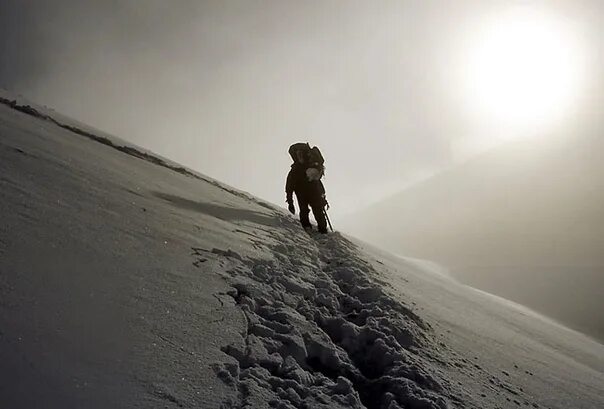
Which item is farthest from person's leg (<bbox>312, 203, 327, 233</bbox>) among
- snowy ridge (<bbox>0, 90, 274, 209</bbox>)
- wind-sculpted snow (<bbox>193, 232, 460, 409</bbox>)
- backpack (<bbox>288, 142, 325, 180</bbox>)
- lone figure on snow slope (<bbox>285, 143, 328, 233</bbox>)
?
wind-sculpted snow (<bbox>193, 232, 460, 409</bbox>)

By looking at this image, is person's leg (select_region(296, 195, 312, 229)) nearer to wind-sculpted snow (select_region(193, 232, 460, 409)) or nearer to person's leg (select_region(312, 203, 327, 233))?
person's leg (select_region(312, 203, 327, 233))

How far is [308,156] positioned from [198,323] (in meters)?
7.86

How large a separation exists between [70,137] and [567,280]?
39.8 m

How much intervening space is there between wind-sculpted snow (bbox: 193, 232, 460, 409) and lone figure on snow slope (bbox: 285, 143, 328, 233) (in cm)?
448

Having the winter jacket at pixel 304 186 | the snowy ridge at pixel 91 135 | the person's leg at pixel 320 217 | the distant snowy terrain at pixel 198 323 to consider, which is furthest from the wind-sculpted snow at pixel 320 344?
the snowy ridge at pixel 91 135

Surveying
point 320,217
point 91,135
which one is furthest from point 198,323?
point 91,135

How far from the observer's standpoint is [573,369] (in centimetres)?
788

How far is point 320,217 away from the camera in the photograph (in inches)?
443

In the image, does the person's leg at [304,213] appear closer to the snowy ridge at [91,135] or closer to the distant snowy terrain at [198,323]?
the snowy ridge at [91,135]

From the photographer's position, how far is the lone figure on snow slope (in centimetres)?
1128

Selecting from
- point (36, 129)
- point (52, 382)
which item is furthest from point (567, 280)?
point (52, 382)

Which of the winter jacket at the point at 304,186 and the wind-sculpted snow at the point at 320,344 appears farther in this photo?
the winter jacket at the point at 304,186

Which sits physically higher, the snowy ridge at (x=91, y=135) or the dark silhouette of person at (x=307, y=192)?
the dark silhouette of person at (x=307, y=192)

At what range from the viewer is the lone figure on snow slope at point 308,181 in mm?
11281
